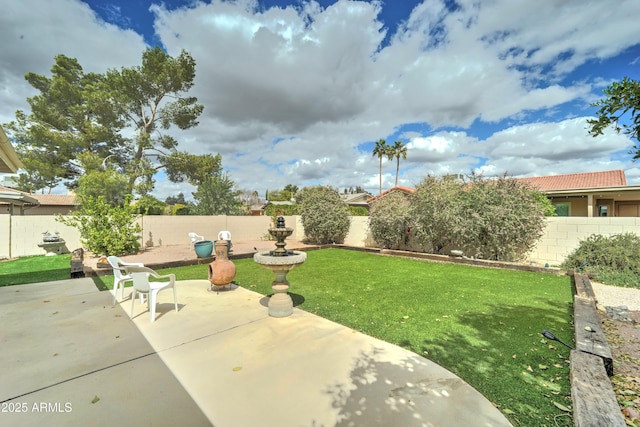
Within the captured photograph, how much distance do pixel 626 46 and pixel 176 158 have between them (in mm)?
21681

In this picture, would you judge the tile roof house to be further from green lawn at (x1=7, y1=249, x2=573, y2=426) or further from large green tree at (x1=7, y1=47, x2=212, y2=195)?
large green tree at (x1=7, y1=47, x2=212, y2=195)

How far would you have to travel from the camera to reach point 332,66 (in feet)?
40.3

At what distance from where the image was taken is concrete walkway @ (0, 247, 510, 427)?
208 cm

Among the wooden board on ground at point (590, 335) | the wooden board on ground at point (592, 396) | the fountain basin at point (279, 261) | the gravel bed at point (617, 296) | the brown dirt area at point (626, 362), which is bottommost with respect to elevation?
the gravel bed at point (617, 296)

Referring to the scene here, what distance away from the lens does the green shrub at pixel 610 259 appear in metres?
6.77

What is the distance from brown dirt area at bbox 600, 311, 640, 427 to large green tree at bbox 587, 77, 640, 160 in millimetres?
2078

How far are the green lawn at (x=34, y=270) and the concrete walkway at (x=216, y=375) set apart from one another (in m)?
3.14

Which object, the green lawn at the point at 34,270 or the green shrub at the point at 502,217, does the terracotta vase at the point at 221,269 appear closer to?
the green lawn at the point at 34,270

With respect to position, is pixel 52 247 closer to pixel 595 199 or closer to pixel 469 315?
pixel 469 315

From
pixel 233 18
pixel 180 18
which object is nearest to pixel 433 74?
pixel 233 18

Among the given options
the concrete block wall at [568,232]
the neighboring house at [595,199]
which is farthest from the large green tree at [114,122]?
the neighboring house at [595,199]

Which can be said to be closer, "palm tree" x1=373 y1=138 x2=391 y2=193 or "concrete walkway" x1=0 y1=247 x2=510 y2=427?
"concrete walkway" x1=0 y1=247 x2=510 y2=427

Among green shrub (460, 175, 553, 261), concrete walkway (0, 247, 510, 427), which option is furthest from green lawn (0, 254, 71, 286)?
green shrub (460, 175, 553, 261)

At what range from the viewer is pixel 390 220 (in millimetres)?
11375
